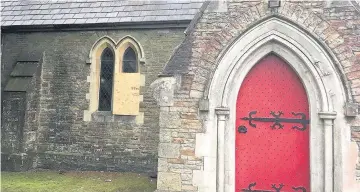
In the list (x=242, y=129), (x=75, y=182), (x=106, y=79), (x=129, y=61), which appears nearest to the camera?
(x=242, y=129)

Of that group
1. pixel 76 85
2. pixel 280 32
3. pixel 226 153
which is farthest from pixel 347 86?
pixel 76 85

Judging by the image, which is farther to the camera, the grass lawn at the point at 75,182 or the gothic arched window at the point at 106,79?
the gothic arched window at the point at 106,79

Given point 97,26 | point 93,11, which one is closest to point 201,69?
point 97,26

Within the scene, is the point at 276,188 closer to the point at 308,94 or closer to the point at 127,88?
the point at 308,94

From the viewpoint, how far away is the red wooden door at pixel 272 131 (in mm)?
5773

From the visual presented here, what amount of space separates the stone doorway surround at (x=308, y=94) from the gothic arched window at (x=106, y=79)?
16.2 feet

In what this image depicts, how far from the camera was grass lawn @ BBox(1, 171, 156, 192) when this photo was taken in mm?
7453

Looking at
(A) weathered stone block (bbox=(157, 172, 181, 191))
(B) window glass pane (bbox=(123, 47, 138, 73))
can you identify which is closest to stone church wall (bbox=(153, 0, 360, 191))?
(A) weathered stone block (bbox=(157, 172, 181, 191))

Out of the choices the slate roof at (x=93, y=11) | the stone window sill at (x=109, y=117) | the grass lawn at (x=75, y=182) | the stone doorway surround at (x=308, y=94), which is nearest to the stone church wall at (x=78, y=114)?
the stone window sill at (x=109, y=117)

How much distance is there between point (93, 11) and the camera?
33.4 feet

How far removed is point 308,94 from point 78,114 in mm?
6803

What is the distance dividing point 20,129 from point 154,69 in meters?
4.24

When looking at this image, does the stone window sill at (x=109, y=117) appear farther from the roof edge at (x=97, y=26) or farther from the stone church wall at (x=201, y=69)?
the stone church wall at (x=201, y=69)

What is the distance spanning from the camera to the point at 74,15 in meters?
10.2
